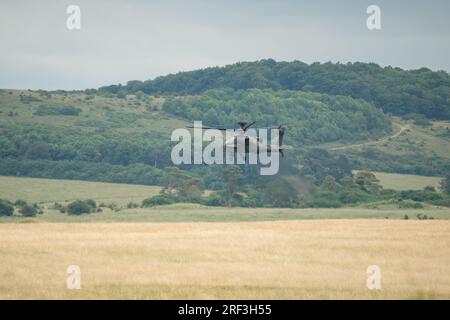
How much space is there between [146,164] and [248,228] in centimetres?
13184

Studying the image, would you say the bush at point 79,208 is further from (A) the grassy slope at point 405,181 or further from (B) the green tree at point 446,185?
(B) the green tree at point 446,185

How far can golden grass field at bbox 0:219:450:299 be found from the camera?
123ft

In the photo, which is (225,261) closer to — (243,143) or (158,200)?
(243,143)

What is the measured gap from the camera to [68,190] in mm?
155375

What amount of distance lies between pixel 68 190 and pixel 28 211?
1264 inches

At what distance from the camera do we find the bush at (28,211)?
12192 cm

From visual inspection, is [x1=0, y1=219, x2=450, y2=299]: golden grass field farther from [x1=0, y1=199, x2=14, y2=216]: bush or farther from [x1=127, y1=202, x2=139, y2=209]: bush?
[x1=127, y1=202, x2=139, y2=209]: bush

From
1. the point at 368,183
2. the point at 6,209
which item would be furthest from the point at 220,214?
the point at 368,183

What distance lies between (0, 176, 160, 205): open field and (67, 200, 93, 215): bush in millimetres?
14732

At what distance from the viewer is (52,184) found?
162 m

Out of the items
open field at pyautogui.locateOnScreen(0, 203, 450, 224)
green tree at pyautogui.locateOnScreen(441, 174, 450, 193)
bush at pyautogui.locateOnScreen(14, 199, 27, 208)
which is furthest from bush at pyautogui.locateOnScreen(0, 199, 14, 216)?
green tree at pyautogui.locateOnScreen(441, 174, 450, 193)

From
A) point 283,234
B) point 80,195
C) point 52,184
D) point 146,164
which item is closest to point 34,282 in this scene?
point 283,234
